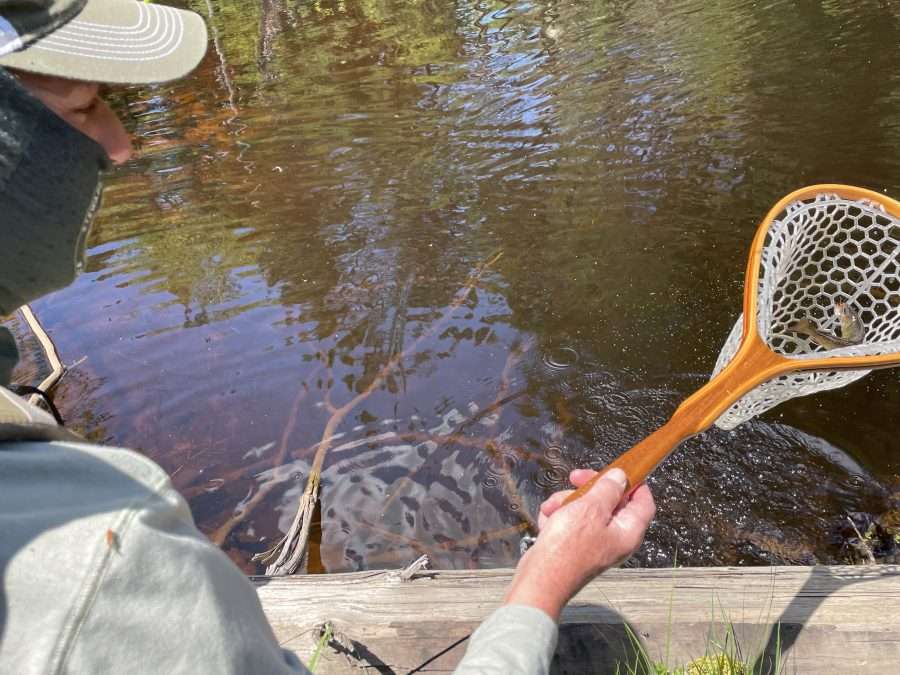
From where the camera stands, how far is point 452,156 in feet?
27.5

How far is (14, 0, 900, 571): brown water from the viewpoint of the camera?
4.09m

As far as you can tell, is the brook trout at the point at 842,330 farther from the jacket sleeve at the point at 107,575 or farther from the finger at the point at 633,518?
the jacket sleeve at the point at 107,575

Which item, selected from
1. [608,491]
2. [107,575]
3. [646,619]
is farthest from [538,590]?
[107,575]

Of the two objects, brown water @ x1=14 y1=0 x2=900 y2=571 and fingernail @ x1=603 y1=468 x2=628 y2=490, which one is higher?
fingernail @ x1=603 y1=468 x2=628 y2=490

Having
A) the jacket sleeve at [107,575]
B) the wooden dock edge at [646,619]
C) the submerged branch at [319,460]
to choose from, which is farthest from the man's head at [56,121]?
the submerged branch at [319,460]

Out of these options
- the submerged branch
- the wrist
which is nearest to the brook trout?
the wrist

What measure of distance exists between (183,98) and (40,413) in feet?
41.6

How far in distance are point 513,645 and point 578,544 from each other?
31cm

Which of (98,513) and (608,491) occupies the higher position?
(98,513)

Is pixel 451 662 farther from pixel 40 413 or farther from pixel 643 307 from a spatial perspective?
pixel 643 307

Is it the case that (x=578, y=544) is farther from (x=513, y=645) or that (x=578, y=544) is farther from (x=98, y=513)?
(x=98, y=513)

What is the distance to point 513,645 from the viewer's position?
4.97 ft

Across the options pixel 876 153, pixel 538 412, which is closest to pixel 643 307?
pixel 538 412

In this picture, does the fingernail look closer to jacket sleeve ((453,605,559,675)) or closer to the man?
the man
